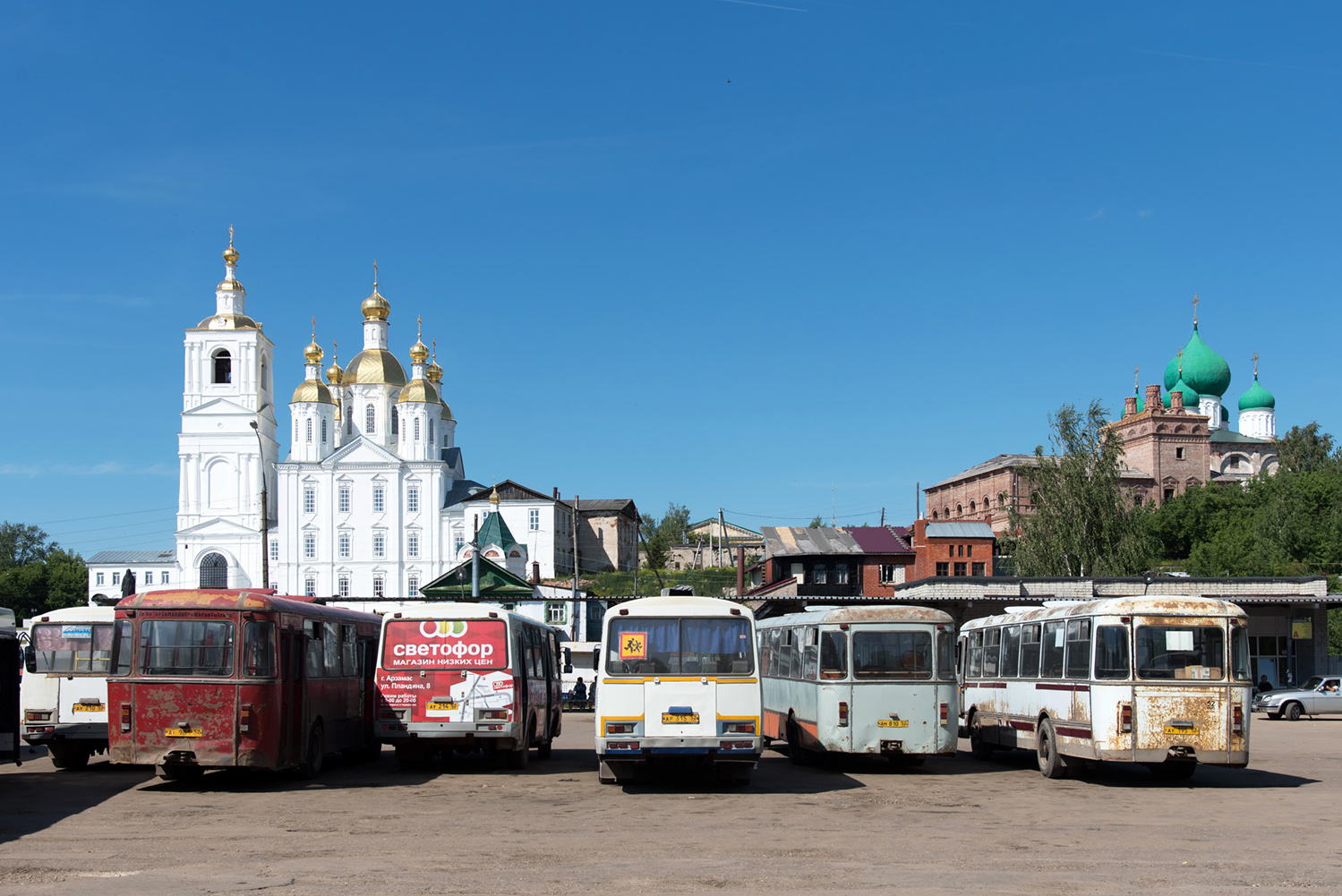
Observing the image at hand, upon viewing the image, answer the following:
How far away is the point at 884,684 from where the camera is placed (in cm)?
1889

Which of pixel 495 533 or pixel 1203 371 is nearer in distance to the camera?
pixel 495 533

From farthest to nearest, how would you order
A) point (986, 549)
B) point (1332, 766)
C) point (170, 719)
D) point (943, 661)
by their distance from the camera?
point (986, 549)
point (1332, 766)
point (943, 661)
point (170, 719)

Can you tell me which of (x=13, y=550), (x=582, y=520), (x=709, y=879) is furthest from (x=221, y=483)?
(x=709, y=879)

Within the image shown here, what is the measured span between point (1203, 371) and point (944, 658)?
109m

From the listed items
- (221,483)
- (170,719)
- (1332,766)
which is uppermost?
(221,483)

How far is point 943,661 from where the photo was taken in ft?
62.6

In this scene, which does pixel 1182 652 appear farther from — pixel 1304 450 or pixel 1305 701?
pixel 1304 450

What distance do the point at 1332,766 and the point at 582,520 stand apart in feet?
342

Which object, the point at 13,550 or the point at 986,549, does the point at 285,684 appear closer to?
the point at 986,549

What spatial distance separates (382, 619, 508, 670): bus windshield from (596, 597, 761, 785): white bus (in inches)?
127

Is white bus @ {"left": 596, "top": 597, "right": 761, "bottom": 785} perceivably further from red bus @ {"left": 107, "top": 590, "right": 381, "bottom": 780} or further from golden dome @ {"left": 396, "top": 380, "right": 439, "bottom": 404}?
golden dome @ {"left": 396, "top": 380, "right": 439, "bottom": 404}

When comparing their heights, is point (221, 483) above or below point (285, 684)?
above

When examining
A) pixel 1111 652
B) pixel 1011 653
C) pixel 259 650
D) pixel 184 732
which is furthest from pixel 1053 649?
pixel 184 732

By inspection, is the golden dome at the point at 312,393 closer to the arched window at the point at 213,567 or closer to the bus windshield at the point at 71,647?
the arched window at the point at 213,567
